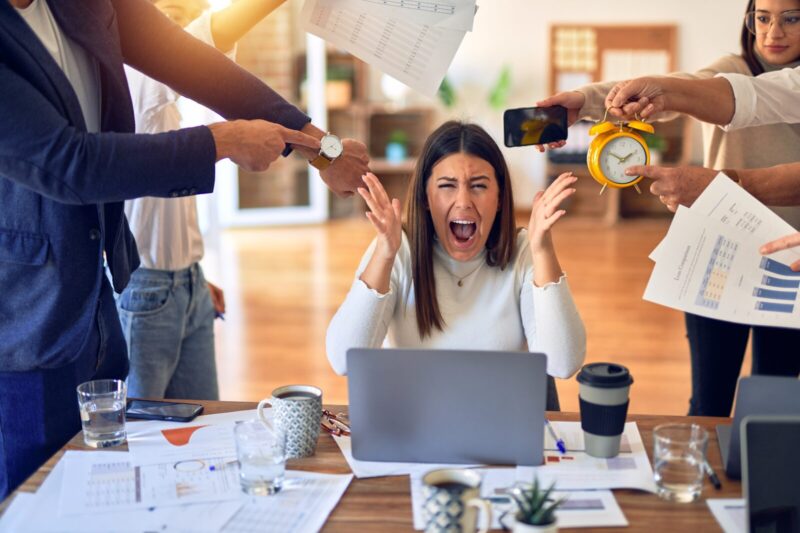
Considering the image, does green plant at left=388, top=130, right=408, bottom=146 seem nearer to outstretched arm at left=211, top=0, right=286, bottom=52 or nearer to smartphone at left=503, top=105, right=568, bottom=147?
outstretched arm at left=211, top=0, right=286, bottom=52

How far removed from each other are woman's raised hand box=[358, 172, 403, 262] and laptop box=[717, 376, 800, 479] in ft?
2.29

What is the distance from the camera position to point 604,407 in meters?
1.41

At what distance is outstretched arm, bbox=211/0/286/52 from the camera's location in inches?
88.7

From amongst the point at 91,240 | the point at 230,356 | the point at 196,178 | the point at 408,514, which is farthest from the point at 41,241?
the point at 230,356

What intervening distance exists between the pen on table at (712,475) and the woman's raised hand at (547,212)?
510 mm

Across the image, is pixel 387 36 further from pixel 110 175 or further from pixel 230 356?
pixel 230 356

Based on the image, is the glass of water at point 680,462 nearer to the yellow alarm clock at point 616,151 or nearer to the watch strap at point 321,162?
the yellow alarm clock at point 616,151

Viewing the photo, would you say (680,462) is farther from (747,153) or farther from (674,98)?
(747,153)

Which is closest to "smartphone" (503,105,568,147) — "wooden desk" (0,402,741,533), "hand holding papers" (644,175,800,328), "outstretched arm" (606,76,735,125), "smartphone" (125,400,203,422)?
"outstretched arm" (606,76,735,125)

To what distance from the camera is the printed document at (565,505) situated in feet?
4.00

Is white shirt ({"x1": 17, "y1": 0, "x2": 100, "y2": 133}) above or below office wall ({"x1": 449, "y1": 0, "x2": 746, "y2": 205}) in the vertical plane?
below

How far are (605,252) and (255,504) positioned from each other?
231 inches

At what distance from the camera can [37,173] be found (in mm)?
1372

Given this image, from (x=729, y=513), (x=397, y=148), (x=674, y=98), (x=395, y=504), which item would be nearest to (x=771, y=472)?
(x=729, y=513)
